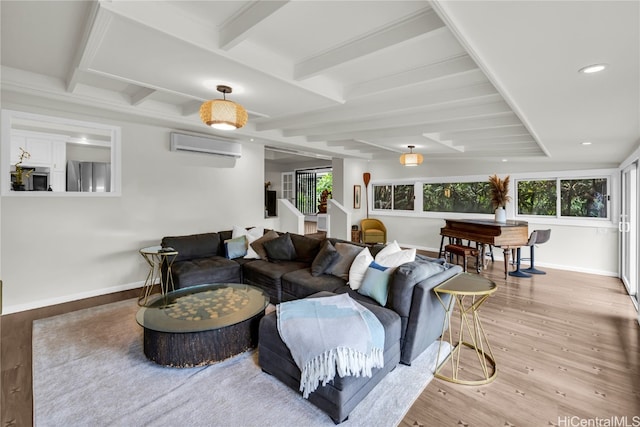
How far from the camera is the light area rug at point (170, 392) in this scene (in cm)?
196

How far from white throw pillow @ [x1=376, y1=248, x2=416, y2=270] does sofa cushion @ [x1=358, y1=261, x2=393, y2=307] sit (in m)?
0.05

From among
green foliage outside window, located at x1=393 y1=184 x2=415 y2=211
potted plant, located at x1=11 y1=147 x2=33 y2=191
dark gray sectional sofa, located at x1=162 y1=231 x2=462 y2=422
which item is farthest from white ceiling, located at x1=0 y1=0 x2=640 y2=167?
green foliage outside window, located at x1=393 y1=184 x2=415 y2=211

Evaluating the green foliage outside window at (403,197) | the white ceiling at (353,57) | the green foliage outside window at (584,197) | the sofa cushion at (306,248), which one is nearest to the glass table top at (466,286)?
the white ceiling at (353,57)

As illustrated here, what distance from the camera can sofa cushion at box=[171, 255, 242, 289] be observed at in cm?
385

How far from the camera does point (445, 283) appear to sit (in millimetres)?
2582

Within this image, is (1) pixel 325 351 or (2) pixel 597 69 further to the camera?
(1) pixel 325 351

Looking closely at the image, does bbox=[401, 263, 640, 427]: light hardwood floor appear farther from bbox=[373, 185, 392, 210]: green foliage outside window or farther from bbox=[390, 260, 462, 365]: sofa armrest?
bbox=[373, 185, 392, 210]: green foliage outside window

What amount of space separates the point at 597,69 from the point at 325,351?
2.35 metres

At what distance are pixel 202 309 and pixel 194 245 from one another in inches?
76.1

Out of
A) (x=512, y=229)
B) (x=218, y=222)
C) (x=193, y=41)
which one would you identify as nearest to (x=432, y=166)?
(x=512, y=229)

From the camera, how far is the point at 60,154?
13.1 feet

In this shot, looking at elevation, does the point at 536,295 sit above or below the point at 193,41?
below

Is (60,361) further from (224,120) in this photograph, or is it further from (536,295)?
(536,295)

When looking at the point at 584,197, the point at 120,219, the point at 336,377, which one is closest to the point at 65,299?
the point at 120,219
